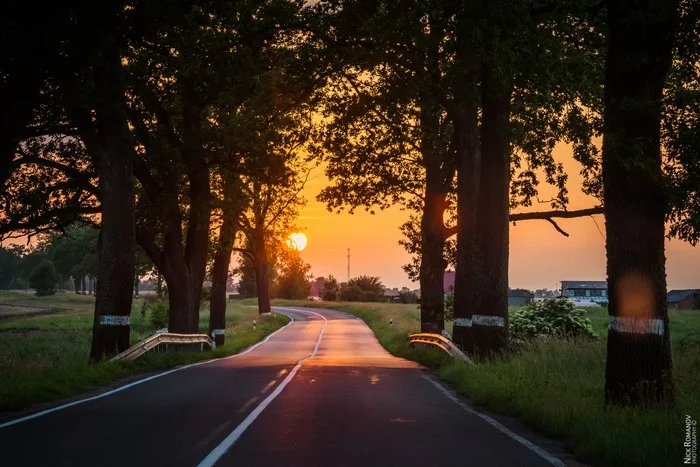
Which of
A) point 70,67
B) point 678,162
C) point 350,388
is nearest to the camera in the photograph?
point 678,162

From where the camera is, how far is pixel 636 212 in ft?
34.0

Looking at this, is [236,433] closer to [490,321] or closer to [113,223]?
[490,321]

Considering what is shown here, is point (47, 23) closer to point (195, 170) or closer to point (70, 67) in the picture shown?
point (70, 67)

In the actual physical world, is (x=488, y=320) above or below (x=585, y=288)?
below

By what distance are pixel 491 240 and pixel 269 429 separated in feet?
36.7

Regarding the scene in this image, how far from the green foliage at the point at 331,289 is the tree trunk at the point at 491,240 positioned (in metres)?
103

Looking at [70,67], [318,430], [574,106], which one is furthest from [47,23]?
[574,106]

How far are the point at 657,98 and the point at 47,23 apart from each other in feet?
31.8

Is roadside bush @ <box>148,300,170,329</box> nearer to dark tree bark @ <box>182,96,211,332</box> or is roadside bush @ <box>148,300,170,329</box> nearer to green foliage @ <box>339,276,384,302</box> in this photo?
dark tree bark @ <box>182,96,211,332</box>

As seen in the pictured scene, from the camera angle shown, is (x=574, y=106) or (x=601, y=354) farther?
(x=574, y=106)

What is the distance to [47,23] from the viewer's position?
1252 centimetres

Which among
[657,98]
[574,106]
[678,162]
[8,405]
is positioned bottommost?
[8,405]

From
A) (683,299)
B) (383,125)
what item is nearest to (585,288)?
(683,299)

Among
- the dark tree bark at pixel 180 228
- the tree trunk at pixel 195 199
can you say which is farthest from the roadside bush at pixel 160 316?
the dark tree bark at pixel 180 228
